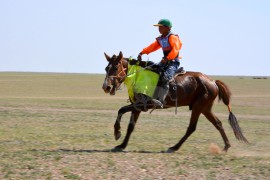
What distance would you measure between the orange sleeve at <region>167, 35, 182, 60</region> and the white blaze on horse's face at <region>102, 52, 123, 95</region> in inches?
42.5

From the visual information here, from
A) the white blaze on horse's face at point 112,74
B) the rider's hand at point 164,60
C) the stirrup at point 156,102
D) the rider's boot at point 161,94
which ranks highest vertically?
the rider's hand at point 164,60

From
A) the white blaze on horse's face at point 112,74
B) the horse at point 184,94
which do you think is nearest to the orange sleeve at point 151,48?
the horse at point 184,94

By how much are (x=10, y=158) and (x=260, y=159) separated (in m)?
5.16

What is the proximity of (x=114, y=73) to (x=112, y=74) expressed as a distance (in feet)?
0.17

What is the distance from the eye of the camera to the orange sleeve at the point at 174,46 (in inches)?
463

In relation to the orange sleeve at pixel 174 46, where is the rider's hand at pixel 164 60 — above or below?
below

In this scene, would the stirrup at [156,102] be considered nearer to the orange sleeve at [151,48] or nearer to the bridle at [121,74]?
the bridle at [121,74]

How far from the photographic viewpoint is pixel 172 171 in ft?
32.2

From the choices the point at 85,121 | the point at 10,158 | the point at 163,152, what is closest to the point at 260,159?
the point at 163,152

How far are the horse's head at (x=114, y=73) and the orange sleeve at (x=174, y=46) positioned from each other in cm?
106

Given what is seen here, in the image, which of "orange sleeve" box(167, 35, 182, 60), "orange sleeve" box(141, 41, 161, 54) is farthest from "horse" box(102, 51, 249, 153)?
"orange sleeve" box(167, 35, 182, 60)

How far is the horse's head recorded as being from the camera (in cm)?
1173

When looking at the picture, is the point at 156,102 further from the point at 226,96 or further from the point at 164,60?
the point at 226,96

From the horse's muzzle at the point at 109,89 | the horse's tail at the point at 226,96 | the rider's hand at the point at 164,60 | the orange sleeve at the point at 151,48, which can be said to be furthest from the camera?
the horse's tail at the point at 226,96
